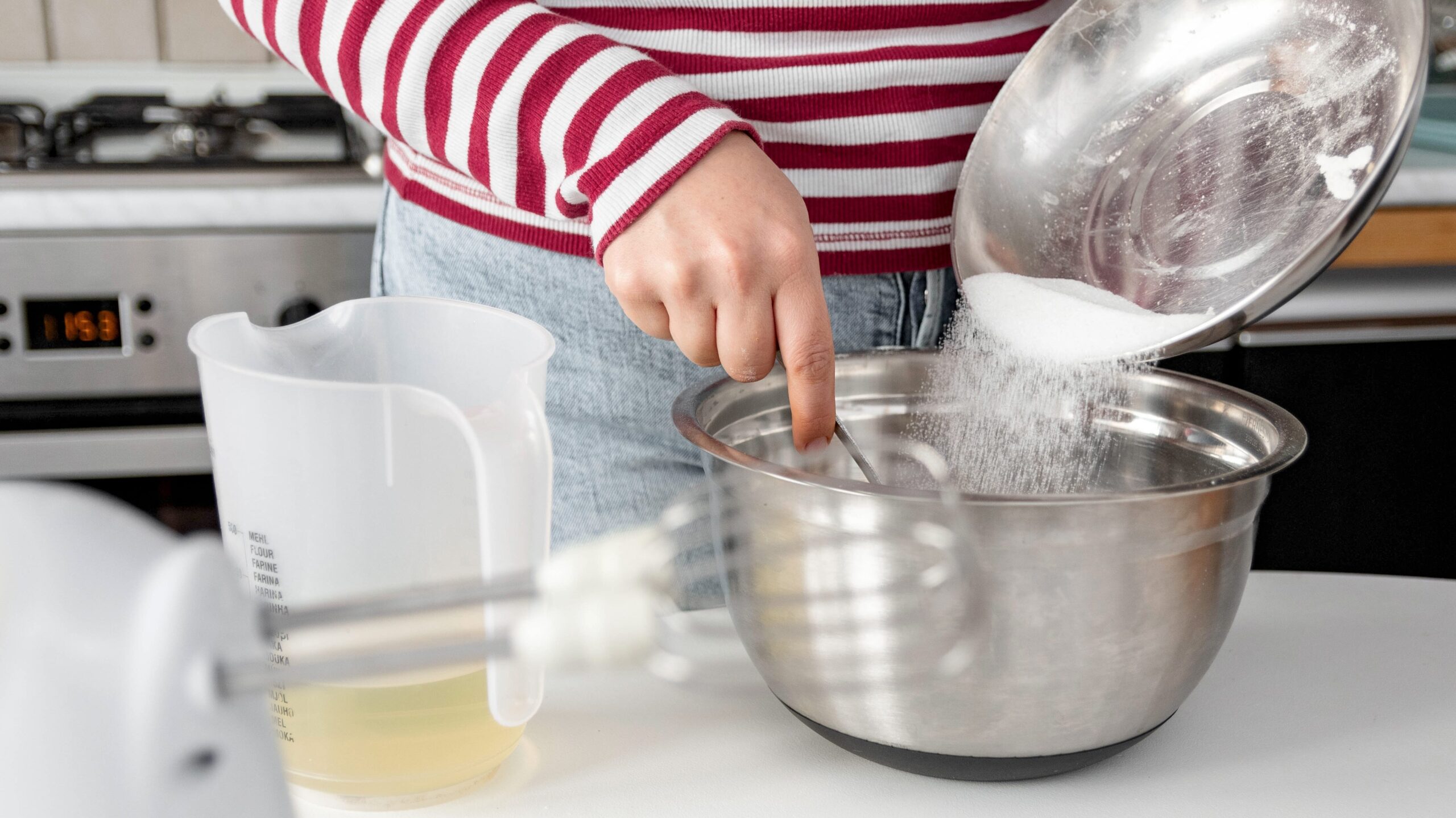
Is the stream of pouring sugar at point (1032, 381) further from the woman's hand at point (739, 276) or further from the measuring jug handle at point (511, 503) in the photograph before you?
the measuring jug handle at point (511, 503)

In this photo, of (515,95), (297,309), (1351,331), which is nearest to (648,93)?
(515,95)

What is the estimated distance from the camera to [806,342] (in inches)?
16.6

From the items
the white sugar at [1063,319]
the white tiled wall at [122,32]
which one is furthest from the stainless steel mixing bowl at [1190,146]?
the white tiled wall at [122,32]

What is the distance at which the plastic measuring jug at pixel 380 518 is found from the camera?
1.11 feet

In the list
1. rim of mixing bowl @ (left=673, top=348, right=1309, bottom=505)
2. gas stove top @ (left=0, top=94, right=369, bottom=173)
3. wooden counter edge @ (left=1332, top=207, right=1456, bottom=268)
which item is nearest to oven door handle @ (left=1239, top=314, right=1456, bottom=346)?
wooden counter edge @ (left=1332, top=207, right=1456, bottom=268)

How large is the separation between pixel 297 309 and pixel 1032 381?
72 centimetres

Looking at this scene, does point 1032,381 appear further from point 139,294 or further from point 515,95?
point 139,294

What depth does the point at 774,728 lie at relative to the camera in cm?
44

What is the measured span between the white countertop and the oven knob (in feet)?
2.16

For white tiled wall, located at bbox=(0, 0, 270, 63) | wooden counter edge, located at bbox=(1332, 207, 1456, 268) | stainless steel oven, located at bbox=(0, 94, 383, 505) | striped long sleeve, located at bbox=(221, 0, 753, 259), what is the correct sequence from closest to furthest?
striped long sleeve, located at bbox=(221, 0, 753, 259)
stainless steel oven, located at bbox=(0, 94, 383, 505)
wooden counter edge, located at bbox=(1332, 207, 1456, 268)
white tiled wall, located at bbox=(0, 0, 270, 63)

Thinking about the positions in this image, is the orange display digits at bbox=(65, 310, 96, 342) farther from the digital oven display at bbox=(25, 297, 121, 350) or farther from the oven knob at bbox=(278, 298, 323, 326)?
the oven knob at bbox=(278, 298, 323, 326)

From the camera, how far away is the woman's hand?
42 cm

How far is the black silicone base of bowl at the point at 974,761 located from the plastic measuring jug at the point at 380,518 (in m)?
0.11

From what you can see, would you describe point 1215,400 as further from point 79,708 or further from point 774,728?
point 79,708
